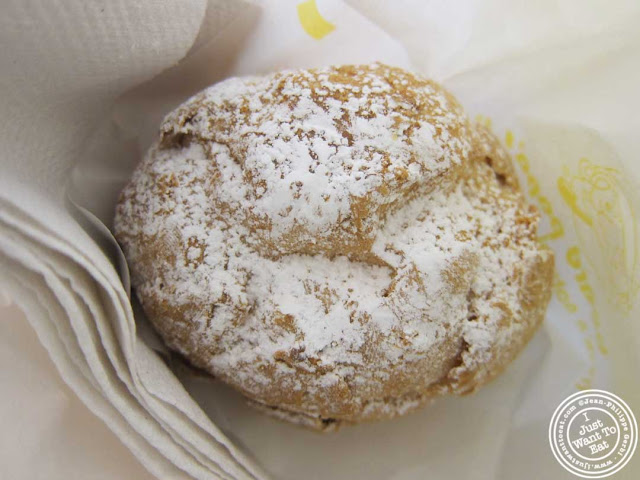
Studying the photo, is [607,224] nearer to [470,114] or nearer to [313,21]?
[470,114]

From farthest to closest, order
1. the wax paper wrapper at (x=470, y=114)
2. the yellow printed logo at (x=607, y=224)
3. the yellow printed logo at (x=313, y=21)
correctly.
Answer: the yellow printed logo at (x=313, y=21)
the yellow printed logo at (x=607, y=224)
the wax paper wrapper at (x=470, y=114)

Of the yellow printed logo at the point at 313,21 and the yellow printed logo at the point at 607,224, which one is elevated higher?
the yellow printed logo at the point at 313,21

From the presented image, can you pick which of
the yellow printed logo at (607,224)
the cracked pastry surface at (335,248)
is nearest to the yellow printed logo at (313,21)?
the cracked pastry surface at (335,248)

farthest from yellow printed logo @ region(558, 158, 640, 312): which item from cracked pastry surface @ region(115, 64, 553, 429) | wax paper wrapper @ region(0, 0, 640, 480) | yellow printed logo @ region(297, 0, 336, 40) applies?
yellow printed logo @ region(297, 0, 336, 40)

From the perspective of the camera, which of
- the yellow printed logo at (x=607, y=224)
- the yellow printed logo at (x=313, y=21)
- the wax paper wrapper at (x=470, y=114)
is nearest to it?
the wax paper wrapper at (x=470, y=114)

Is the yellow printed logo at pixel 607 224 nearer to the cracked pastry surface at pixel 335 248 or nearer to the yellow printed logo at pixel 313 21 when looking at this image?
the cracked pastry surface at pixel 335 248

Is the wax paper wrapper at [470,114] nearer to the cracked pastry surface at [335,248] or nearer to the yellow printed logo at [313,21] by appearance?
the yellow printed logo at [313,21]

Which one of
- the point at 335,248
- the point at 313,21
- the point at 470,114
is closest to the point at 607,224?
the point at 470,114

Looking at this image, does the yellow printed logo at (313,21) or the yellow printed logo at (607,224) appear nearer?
the yellow printed logo at (607,224)
